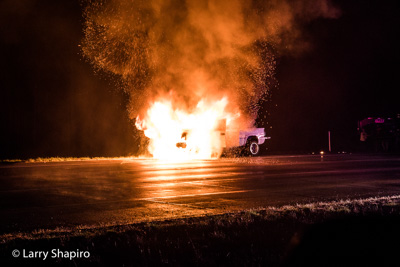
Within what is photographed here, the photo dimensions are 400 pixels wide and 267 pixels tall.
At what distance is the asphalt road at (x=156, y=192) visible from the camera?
7965 millimetres

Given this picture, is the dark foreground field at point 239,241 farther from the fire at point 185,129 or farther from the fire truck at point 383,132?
the fire truck at point 383,132

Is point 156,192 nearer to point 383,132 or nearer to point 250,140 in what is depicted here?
point 250,140

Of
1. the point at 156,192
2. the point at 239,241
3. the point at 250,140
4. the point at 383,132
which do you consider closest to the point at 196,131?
the point at 250,140

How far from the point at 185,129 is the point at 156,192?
14.4 metres

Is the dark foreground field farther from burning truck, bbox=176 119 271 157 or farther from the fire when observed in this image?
the fire

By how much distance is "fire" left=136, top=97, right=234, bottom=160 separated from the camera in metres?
25.3

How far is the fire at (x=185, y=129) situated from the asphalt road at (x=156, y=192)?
29.3ft

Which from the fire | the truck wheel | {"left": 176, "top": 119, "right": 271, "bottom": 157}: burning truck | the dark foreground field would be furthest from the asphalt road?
the truck wheel

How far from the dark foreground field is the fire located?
1727 centimetres

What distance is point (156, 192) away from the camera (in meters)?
11.0

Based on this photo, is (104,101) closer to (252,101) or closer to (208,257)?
(252,101)

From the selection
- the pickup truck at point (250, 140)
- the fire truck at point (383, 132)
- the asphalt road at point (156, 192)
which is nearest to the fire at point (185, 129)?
the pickup truck at point (250, 140)

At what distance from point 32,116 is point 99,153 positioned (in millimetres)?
5373

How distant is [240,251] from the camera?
206 inches
